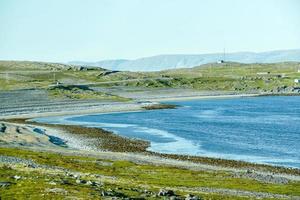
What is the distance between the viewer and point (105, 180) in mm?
54719

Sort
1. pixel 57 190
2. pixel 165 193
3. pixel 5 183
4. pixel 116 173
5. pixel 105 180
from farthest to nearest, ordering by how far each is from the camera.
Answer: pixel 116 173 → pixel 105 180 → pixel 165 193 → pixel 5 183 → pixel 57 190

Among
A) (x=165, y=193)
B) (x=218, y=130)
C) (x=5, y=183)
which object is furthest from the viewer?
(x=218, y=130)

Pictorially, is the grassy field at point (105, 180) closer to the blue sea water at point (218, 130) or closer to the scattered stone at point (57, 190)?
the scattered stone at point (57, 190)

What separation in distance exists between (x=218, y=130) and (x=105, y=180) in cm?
7708

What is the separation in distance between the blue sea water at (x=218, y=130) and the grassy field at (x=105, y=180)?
2179 centimetres

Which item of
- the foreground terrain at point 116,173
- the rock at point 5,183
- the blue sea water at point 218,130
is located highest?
the rock at point 5,183

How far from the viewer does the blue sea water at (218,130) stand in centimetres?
9406

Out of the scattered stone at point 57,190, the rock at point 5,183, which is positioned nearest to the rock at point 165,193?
the scattered stone at point 57,190

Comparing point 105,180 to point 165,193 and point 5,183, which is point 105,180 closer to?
point 165,193

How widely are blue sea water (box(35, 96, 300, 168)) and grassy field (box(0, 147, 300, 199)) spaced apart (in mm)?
21787

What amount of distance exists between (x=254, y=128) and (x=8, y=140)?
61930 millimetres

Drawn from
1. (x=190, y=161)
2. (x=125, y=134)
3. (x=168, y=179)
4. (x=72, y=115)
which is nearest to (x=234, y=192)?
(x=168, y=179)

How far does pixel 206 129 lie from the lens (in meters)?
131

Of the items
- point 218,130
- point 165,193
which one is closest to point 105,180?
point 165,193
